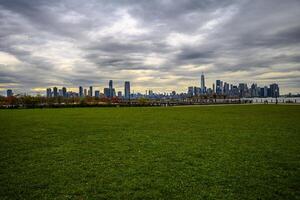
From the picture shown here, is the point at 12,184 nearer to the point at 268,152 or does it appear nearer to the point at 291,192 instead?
the point at 291,192

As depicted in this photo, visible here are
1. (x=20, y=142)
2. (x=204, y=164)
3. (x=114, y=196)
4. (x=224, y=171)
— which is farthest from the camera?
(x=20, y=142)

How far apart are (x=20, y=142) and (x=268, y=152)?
12913mm

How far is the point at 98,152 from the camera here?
11.2 metres

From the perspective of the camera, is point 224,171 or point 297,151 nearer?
point 224,171

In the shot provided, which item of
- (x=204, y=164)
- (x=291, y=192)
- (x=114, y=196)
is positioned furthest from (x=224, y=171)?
(x=114, y=196)

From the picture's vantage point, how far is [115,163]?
9289mm

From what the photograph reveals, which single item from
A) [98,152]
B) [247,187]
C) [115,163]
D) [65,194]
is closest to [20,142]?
[98,152]

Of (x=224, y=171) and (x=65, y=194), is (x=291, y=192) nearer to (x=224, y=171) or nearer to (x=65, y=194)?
(x=224, y=171)

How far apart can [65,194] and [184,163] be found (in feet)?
14.7

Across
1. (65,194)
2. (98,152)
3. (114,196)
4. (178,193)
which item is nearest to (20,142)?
(98,152)

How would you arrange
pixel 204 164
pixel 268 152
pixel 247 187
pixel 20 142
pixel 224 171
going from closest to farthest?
pixel 247 187 → pixel 224 171 → pixel 204 164 → pixel 268 152 → pixel 20 142

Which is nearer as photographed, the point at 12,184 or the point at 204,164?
the point at 12,184

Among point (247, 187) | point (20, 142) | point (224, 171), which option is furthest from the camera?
point (20, 142)

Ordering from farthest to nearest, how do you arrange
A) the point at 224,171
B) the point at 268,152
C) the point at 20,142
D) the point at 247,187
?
the point at 20,142, the point at 268,152, the point at 224,171, the point at 247,187
